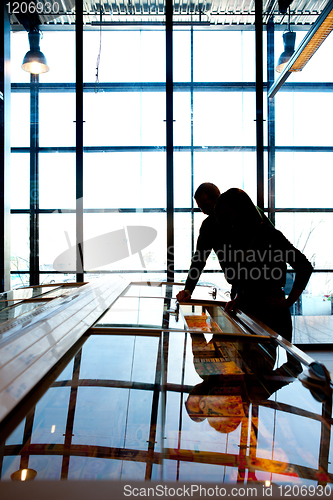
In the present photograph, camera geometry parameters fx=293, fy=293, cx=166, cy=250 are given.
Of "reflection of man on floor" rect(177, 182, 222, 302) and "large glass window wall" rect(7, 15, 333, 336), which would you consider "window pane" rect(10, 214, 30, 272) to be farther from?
"reflection of man on floor" rect(177, 182, 222, 302)

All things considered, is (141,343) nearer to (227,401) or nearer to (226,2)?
(227,401)

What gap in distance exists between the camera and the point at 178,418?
0.70 metres

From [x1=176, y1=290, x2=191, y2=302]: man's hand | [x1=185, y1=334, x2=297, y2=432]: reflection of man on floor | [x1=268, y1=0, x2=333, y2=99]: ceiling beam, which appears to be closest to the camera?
[x1=185, y1=334, x2=297, y2=432]: reflection of man on floor

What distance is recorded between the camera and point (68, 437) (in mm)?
618

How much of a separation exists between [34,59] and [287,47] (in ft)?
11.4

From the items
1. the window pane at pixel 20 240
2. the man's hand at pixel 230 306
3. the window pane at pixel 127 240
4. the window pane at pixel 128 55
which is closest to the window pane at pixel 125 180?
the window pane at pixel 127 240

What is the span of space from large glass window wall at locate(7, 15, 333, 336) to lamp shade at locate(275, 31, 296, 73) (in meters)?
0.13

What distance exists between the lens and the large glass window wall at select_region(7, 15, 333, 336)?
→ 409 cm

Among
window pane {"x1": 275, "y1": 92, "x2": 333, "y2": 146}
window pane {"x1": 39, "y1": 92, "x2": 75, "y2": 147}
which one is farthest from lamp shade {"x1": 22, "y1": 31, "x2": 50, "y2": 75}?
window pane {"x1": 275, "y1": 92, "x2": 333, "y2": 146}

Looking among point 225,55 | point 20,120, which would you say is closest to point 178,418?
point 20,120

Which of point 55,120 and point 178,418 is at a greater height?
point 55,120

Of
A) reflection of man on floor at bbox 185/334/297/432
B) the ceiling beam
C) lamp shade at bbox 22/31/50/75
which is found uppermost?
lamp shade at bbox 22/31/50/75

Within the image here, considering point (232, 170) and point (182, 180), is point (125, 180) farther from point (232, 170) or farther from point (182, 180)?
point (232, 170)

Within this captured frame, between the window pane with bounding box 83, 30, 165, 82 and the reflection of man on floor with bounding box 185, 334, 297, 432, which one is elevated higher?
the window pane with bounding box 83, 30, 165, 82
